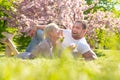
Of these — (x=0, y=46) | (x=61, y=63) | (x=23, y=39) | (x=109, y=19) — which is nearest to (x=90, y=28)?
(x=109, y=19)

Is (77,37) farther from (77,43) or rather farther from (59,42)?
(59,42)

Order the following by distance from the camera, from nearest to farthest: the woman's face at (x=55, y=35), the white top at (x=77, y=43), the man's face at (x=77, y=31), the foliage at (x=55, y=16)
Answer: the woman's face at (x=55, y=35) → the white top at (x=77, y=43) → the man's face at (x=77, y=31) → the foliage at (x=55, y=16)

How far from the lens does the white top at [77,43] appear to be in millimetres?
8367

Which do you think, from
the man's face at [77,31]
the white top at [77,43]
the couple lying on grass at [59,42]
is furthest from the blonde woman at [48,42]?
the man's face at [77,31]

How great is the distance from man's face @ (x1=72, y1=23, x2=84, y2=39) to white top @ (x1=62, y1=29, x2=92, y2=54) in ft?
0.36

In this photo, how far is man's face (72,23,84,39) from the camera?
8.69 m

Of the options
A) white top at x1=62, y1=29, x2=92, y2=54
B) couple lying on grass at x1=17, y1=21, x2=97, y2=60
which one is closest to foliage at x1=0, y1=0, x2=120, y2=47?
white top at x1=62, y1=29, x2=92, y2=54

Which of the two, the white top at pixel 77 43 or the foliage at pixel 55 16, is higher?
the white top at pixel 77 43

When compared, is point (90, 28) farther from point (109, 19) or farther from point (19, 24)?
point (19, 24)

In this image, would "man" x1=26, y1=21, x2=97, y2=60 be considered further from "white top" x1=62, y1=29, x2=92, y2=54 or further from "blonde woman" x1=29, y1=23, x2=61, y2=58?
"blonde woman" x1=29, y1=23, x2=61, y2=58

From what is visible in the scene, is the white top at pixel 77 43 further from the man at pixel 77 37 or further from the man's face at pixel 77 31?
the man's face at pixel 77 31

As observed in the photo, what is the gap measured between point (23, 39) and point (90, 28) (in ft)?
33.2

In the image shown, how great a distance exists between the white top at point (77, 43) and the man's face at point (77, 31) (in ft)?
0.36

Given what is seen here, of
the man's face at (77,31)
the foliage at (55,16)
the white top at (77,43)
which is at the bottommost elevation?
the foliage at (55,16)
